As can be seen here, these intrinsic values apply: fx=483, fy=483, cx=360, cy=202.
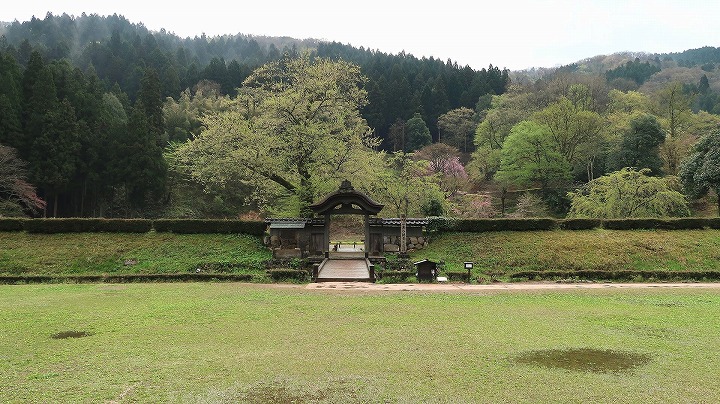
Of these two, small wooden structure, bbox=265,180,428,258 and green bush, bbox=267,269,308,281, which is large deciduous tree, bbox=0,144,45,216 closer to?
small wooden structure, bbox=265,180,428,258

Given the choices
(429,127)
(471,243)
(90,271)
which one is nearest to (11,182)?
(90,271)

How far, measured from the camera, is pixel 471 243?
23.9 m

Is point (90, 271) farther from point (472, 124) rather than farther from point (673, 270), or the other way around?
point (472, 124)

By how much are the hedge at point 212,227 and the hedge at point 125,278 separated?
604 cm

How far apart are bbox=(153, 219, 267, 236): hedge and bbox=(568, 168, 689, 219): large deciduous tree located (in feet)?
64.2

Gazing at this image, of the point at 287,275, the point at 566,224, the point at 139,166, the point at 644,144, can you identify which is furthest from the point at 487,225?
the point at 139,166

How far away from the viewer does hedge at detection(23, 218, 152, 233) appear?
24.6m

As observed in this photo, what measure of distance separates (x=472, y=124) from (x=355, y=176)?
42374 mm

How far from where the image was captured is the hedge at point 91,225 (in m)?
24.6

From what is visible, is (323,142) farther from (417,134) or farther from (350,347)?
(417,134)

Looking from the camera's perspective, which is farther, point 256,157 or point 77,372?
point 256,157

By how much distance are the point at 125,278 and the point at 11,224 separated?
1039 centimetres

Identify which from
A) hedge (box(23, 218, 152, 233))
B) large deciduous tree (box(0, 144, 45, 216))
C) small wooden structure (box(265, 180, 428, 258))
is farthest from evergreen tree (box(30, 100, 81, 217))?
small wooden structure (box(265, 180, 428, 258))

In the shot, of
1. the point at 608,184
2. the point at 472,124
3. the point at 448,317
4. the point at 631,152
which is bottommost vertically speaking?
the point at 448,317
